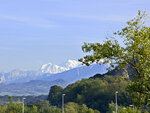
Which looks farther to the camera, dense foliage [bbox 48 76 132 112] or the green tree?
dense foliage [bbox 48 76 132 112]

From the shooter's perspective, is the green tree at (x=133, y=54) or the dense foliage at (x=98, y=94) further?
the dense foliage at (x=98, y=94)

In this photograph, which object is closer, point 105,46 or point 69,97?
point 105,46

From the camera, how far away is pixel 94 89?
133 m

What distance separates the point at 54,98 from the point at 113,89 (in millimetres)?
38068

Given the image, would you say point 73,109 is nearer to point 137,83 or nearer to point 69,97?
point 69,97

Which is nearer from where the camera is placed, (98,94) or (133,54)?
(133,54)

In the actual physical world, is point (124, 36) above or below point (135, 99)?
above

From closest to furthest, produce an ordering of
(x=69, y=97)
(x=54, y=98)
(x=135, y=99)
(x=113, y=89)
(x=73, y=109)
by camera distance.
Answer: (x=135, y=99) → (x=73, y=109) → (x=113, y=89) → (x=69, y=97) → (x=54, y=98)

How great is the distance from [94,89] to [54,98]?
1259 inches

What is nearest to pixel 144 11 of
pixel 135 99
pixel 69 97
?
pixel 135 99

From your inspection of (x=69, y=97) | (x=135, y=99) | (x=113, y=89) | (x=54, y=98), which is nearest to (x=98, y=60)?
(x=135, y=99)

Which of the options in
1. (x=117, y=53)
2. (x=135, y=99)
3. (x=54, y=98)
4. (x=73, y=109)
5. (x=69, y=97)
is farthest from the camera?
(x=54, y=98)

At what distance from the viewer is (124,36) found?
22.7m

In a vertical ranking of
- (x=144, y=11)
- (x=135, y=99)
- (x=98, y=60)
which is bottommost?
(x=135, y=99)
